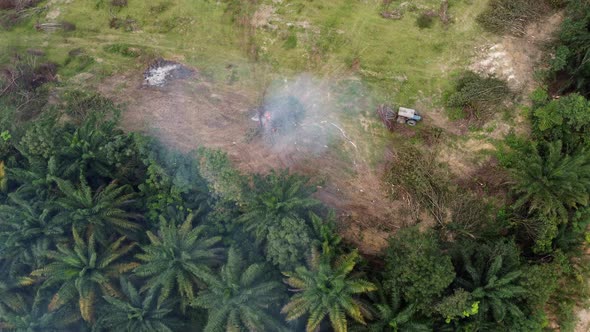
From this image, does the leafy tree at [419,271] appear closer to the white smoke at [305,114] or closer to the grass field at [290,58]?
the grass field at [290,58]

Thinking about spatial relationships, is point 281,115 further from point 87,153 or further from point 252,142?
point 87,153

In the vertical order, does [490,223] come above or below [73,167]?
below

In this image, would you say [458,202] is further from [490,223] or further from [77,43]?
[77,43]

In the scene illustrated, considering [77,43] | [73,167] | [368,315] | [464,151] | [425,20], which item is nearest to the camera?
[368,315]

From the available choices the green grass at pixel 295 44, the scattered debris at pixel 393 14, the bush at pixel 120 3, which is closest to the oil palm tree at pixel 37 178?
the green grass at pixel 295 44

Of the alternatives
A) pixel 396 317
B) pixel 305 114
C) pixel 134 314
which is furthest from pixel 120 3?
pixel 396 317

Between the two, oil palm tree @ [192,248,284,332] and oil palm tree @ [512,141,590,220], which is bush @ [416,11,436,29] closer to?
oil palm tree @ [512,141,590,220]

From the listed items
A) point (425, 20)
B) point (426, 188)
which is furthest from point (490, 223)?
point (425, 20)
